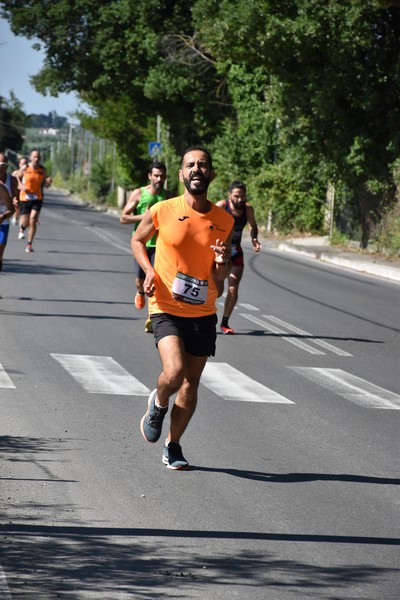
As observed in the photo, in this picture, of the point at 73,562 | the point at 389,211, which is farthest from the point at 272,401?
the point at 389,211

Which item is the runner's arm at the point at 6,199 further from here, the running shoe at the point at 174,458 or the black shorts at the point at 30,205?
the black shorts at the point at 30,205

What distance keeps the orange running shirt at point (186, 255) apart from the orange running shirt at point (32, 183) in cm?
1845

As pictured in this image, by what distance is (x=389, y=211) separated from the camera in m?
31.4

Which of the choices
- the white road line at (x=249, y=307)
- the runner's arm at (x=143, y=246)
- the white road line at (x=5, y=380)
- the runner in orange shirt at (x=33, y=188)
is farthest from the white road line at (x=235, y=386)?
the runner in orange shirt at (x=33, y=188)

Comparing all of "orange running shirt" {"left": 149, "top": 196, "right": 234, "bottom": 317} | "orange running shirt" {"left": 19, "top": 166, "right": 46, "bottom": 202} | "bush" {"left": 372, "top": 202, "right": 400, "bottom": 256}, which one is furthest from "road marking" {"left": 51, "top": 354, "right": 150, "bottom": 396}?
"bush" {"left": 372, "top": 202, "right": 400, "bottom": 256}

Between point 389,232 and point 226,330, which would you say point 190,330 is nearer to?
point 226,330

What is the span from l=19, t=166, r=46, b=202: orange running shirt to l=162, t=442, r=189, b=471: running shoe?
18.5 m

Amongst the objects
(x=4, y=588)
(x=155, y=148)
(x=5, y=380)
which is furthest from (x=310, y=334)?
(x=155, y=148)

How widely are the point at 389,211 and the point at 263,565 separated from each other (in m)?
26.3

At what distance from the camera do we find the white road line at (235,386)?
10508 mm

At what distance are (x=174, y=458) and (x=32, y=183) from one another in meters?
18.8

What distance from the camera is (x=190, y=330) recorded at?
24.9 feet

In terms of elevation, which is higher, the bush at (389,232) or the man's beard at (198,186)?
the man's beard at (198,186)

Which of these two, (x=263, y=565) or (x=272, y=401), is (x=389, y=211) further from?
(x=263, y=565)
